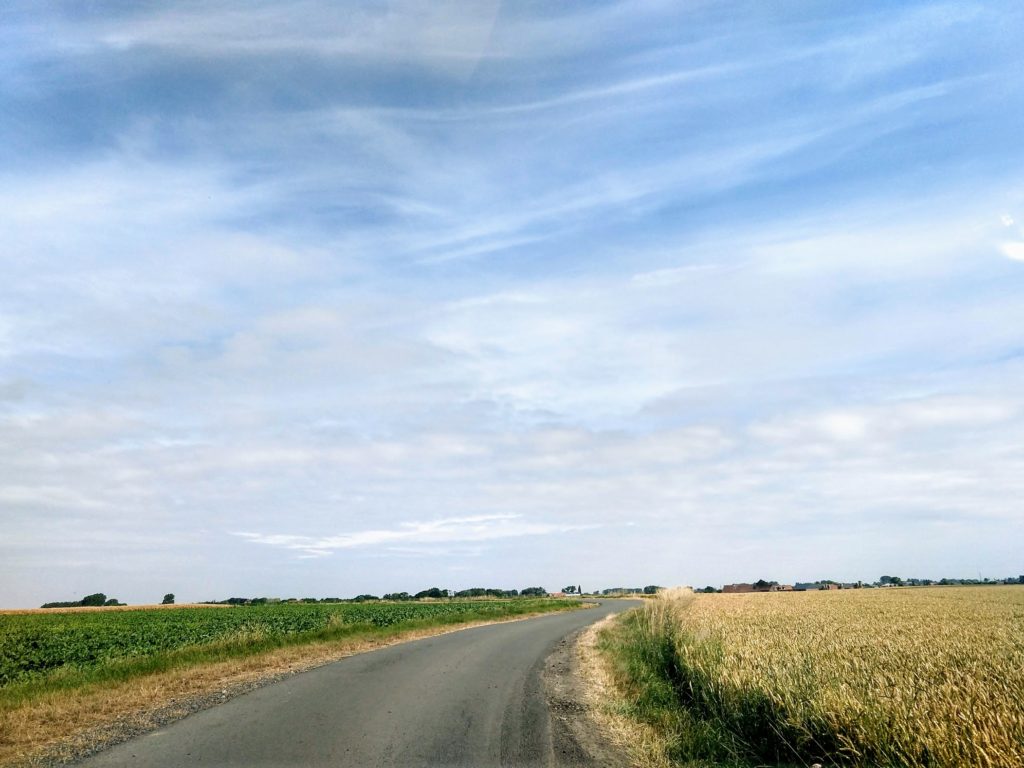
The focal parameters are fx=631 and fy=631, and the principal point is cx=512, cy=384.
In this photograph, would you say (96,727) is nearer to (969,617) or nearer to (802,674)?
(802,674)

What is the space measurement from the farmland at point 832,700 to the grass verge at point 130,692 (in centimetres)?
801

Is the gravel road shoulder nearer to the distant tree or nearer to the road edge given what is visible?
the road edge

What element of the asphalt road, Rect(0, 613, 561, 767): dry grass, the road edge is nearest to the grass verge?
Rect(0, 613, 561, 767): dry grass

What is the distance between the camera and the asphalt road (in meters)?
8.07

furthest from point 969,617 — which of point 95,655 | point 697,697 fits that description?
point 95,655

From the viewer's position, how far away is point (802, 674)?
376 inches

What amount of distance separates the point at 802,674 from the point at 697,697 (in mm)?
2804

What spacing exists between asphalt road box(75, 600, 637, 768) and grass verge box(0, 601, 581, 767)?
0.70m

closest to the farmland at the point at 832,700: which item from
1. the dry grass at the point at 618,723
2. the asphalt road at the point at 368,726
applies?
the dry grass at the point at 618,723

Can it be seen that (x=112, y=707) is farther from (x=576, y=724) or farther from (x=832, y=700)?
(x=832, y=700)

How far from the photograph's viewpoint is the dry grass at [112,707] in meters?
8.66

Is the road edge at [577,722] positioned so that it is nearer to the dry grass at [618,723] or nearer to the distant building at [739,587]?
the dry grass at [618,723]

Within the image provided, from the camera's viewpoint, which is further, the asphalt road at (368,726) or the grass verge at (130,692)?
the grass verge at (130,692)

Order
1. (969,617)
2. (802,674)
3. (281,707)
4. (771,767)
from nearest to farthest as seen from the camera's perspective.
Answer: (771,767), (802,674), (281,707), (969,617)
